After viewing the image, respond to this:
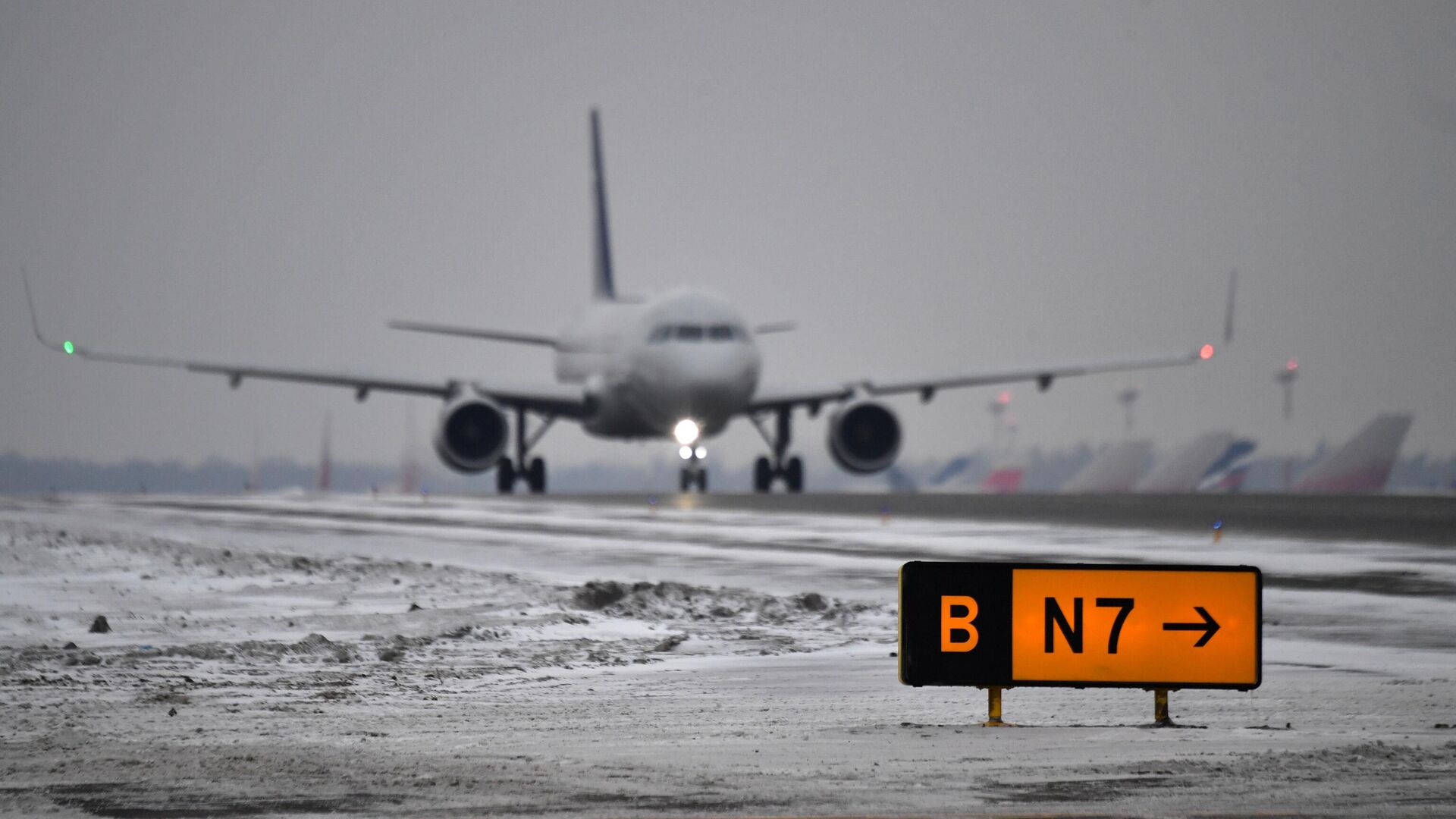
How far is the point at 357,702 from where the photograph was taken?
36.8ft

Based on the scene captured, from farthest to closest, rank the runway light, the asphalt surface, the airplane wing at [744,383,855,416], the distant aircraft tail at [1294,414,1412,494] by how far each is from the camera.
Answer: the distant aircraft tail at [1294,414,1412,494]
the airplane wing at [744,383,855,416]
the runway light
the asphalt surface

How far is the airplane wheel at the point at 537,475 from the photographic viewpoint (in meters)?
53.3

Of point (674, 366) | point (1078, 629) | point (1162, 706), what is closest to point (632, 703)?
point (1078, 629)

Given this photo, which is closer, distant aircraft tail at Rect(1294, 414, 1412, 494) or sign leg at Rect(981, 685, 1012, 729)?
sign leg at Rect(981, 685, 1012, 729)

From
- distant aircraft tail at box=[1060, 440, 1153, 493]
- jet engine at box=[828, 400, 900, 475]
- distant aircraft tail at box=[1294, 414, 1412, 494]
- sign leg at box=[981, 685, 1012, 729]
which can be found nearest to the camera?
sign leg at box=[981, 685, 1012, 729]

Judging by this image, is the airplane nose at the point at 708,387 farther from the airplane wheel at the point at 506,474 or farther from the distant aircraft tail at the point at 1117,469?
the distant aircraft tail at the point at 1117,469

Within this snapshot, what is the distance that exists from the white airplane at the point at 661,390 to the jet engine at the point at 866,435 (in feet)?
0.09

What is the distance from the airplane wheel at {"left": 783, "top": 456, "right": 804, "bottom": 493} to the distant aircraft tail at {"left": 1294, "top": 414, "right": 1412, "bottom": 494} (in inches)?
1558

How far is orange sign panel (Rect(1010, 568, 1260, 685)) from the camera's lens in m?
10.4

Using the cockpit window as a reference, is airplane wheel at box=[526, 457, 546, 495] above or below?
below

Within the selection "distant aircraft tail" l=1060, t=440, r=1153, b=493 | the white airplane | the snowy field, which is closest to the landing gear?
the white airplane

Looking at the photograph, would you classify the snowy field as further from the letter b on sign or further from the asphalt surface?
the asphalt surface

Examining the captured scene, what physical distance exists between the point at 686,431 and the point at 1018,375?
9.90 m

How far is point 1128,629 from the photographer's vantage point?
10430 mm
